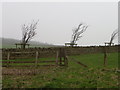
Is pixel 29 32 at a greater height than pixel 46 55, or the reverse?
pixel 29 32

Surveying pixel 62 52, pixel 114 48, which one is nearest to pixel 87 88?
pixel 62 52

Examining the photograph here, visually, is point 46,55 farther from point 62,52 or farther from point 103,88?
point 103,88

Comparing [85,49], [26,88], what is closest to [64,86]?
[26,88]

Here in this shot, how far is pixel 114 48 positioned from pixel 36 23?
26569mm

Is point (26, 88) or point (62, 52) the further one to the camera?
point (62, 52)

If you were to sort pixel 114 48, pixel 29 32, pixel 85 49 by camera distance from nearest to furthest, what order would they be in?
pixel 85 49 < pixel 114 48 < pixel 29 32

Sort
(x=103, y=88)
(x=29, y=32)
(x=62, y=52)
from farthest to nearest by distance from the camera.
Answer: (x=29, y=32) → (x=62, y=52) → (x=103, y=88)

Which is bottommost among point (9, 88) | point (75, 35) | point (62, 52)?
point (9, 88)

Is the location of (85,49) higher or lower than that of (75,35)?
lower

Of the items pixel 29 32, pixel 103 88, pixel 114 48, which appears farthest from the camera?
pixel 29 32

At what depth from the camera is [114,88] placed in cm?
620

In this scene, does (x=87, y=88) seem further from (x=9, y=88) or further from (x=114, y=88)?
(x=9, y=88)

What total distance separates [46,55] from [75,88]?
17156mm

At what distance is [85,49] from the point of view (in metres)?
25.1
